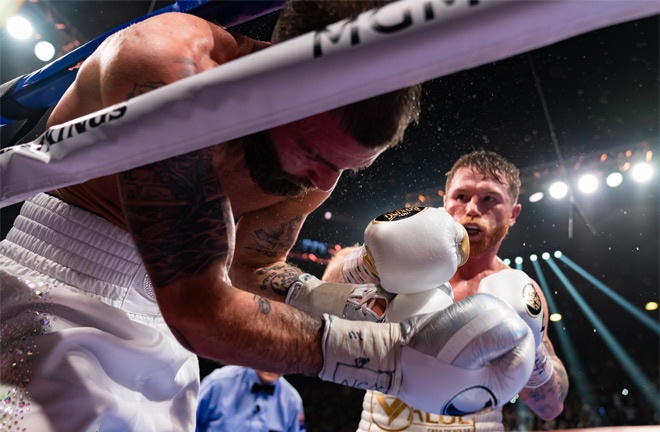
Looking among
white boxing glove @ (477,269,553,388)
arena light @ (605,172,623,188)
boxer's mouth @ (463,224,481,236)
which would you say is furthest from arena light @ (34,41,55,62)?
arena light @ (605,172,623,188)

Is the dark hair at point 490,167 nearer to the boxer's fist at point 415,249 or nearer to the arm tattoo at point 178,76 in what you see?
the boxer's fist at point 415,249

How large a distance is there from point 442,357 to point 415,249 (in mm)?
403

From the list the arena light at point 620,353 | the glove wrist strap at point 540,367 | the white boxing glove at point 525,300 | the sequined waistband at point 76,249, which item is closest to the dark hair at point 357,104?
the sequined waistband at point 76,249

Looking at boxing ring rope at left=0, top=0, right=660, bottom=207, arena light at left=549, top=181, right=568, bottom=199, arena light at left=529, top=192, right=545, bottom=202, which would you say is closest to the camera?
boxing ring rope at left=0, top=0, right=660, bottom=207

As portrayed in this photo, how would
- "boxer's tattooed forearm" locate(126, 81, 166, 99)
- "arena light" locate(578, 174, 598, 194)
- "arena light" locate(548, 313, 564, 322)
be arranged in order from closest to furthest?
"boxer's tattooed forearm" locate(126, 81, 166, 99)
"arena light" locate(578, 174, 598, 194)
"arena light" locate(548, 313, 564, 322)

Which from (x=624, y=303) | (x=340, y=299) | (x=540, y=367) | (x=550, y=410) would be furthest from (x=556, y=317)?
(x=340, y=299)

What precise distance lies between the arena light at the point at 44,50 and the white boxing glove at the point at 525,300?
8.95ft

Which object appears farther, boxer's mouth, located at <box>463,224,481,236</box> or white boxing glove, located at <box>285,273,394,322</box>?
boxer's mouth, located at <box>463,224,481,236</box>

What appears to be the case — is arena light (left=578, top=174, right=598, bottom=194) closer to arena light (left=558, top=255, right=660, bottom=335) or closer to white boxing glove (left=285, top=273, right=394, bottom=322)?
arena light (left=558, top=255, right=660, bottom=335)

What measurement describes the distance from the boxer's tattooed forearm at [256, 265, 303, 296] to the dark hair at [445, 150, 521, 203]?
4.02 ft

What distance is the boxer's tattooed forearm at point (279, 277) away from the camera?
4.85 feet

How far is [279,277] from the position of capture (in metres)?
1.50

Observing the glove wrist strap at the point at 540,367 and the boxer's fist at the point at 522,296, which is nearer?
the boxer's fist at the point at 522,296

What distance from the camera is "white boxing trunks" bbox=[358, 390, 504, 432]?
2.02m
